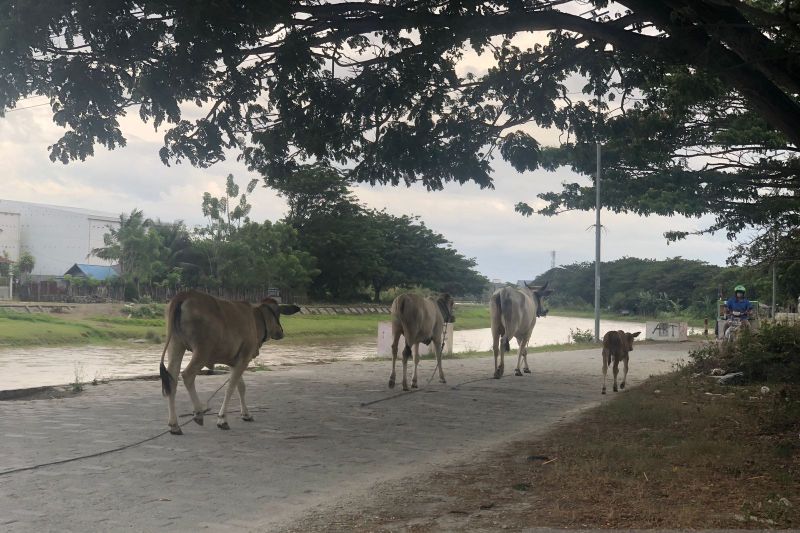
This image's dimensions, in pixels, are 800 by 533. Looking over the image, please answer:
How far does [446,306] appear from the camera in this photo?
15117 mm

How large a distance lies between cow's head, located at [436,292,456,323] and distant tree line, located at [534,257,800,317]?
55.4 meters

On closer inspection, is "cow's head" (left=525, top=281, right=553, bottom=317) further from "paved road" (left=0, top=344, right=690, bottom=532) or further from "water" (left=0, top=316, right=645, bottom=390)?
"water" (left=0, top=316, right=645, bottom=390)

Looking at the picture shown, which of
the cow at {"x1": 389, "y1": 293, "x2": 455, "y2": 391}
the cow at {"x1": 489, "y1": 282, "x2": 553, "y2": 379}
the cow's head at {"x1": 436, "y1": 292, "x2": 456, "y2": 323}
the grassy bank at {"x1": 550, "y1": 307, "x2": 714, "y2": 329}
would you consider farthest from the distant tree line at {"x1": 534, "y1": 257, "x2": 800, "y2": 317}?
the cow at {"x1": 389, "y1": 293, "x2": 455, "y2": 391}

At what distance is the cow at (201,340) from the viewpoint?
8383 mm

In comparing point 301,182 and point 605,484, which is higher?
point 301,182

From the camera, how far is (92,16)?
31.5ft

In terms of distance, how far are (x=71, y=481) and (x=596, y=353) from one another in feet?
64.7

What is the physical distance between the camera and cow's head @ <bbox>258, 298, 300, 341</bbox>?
9.83 metres

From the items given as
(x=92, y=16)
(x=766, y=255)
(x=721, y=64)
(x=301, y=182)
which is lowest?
(x=766, y=255)

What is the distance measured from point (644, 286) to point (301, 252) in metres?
42.9

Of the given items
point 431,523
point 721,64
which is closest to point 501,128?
point 721,64

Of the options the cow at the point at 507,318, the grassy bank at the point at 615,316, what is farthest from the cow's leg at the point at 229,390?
the grassy bank at the point at 615,316

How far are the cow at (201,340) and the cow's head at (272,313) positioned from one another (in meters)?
0.61

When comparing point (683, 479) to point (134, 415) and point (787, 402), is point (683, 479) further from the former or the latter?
point (134, 415)
